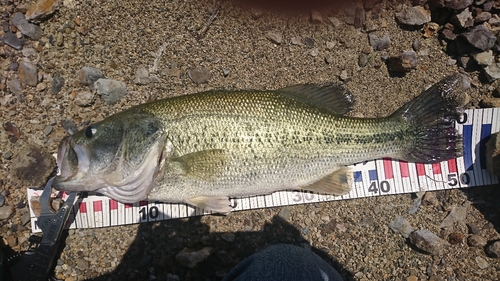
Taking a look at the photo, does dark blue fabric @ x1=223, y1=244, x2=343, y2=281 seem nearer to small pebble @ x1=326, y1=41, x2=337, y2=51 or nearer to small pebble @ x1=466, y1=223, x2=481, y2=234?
small pebble @ x1=466, y1=223, x2=481, y2=234

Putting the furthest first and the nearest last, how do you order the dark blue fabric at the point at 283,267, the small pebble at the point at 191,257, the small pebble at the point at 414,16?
the small pebble at the point at 414,16 → the small pebble at the point at 191,257 → the dark blue fabric at the point at 283,267

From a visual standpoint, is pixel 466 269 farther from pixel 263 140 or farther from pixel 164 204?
pixel 164 204

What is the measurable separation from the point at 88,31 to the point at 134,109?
3.54 ft

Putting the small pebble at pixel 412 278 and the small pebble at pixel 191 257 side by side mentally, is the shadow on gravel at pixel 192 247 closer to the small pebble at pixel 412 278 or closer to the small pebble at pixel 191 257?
the small pebble at pixel 191 257

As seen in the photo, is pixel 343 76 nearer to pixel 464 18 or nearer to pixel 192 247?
pixel 464 18

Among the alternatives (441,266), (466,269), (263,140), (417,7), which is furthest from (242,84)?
(466,269)

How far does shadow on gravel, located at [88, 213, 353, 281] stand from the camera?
113 inches

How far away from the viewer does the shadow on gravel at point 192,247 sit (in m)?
2.88

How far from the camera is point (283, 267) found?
226 centimetres

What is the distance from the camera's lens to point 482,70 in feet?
10.4

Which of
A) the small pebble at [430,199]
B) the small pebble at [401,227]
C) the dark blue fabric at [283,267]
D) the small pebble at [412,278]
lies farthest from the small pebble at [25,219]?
the small pebble at [430,199]

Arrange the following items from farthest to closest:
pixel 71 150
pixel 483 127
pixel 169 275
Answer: pixel 483 127 → pixel 169 275 → pixel 71 150

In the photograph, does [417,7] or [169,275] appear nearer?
[169,275]

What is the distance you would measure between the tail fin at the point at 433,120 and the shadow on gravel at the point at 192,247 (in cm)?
129
